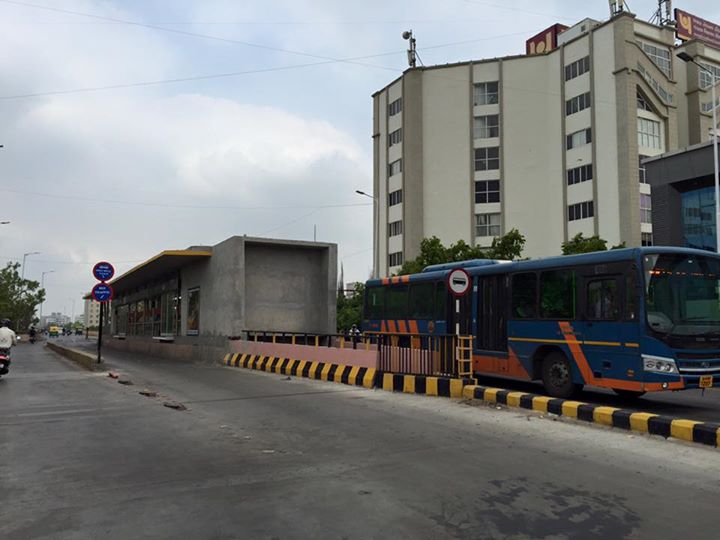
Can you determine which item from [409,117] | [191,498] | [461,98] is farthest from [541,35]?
[191,498]

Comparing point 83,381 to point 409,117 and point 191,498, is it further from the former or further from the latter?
point 409,117

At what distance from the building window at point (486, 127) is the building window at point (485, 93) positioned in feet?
4.45

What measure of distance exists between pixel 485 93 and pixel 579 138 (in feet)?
32.9

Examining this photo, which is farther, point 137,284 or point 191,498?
point 137,284

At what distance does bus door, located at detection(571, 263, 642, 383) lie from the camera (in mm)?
9734

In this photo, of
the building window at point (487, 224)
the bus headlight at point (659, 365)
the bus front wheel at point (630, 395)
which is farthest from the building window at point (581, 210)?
the bus headlight at point (659, 365)

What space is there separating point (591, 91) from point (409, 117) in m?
15.9

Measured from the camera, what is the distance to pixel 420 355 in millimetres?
12133

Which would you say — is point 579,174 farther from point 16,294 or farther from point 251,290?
point 16,294

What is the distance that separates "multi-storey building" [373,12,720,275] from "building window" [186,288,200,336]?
2456cm

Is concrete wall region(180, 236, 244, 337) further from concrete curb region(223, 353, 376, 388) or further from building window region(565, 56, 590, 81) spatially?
building window region(565, 56, 590, 81)

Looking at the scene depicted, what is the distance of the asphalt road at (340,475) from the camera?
14.1ft

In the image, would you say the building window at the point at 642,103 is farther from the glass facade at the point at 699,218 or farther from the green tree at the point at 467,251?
the glass facade at the point at 699,218

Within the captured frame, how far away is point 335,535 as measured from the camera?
406 cm
